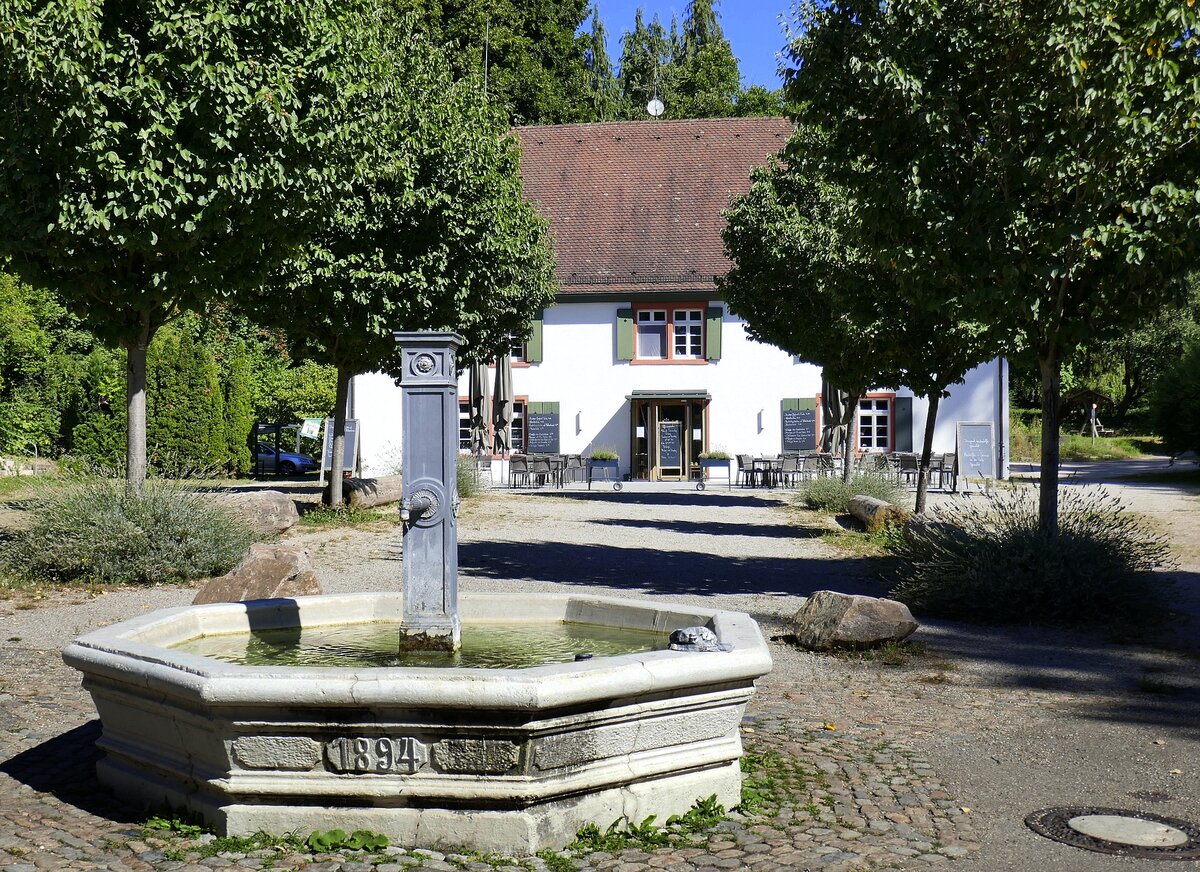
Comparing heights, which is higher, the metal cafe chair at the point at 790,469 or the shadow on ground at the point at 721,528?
the metal cafe chair at the point at 790,469

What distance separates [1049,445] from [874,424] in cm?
2162

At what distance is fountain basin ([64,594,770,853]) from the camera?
413cm

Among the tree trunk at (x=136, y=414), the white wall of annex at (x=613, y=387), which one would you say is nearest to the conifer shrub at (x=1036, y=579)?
the tree trunk at (x=136, y=414)

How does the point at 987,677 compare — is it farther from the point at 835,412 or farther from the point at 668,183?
the point at 668,183

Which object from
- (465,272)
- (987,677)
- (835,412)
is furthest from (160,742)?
(835,412)

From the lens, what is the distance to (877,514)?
16438 millimetres

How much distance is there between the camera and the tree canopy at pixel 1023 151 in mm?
8930

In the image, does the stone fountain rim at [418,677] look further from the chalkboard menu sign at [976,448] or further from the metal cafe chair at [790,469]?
the chalkboard menu sign at [976,448]

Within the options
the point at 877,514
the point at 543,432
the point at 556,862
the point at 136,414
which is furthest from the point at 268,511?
the point at 543,432

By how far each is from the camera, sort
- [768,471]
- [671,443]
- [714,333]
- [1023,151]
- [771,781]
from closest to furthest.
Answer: [771,781] → [1023,151] → [768,471] → [714,333] → [671,443]

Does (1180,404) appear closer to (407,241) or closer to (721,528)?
Answer: (721,528)

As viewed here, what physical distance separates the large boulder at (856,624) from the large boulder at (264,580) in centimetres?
355

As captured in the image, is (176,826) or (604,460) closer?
(176,826)

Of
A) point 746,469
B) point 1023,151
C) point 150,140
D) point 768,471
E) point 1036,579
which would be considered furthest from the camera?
point 746,469
